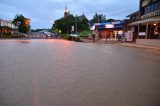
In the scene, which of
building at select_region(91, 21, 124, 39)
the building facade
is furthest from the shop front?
the building facade

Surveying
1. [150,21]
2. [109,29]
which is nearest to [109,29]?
[109,29]

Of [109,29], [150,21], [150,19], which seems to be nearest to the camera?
[150,21]

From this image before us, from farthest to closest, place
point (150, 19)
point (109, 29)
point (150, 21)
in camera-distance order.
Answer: point (109, 29) → point (150, 19) → point (150, 21)

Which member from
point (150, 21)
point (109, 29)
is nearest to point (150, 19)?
point (150, 21)

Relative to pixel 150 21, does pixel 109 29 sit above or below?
below

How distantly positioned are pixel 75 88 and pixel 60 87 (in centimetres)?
43

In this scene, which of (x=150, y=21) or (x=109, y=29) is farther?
(x=109, y=29)

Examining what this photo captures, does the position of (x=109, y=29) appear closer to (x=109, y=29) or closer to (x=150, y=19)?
A: (x=109, y=29)

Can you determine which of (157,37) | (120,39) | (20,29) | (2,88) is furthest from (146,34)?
(20,29)

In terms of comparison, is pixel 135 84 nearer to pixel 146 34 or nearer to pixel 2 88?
pixel 2 88

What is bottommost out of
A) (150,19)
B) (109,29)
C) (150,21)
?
(109,29)

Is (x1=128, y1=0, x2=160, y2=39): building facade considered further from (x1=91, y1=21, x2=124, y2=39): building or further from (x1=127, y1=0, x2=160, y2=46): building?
(x1=91, y1=21, x2=124, y2=39): building

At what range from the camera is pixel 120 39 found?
48875 millimetres

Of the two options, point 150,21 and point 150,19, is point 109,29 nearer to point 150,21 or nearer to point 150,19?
point 150,19
